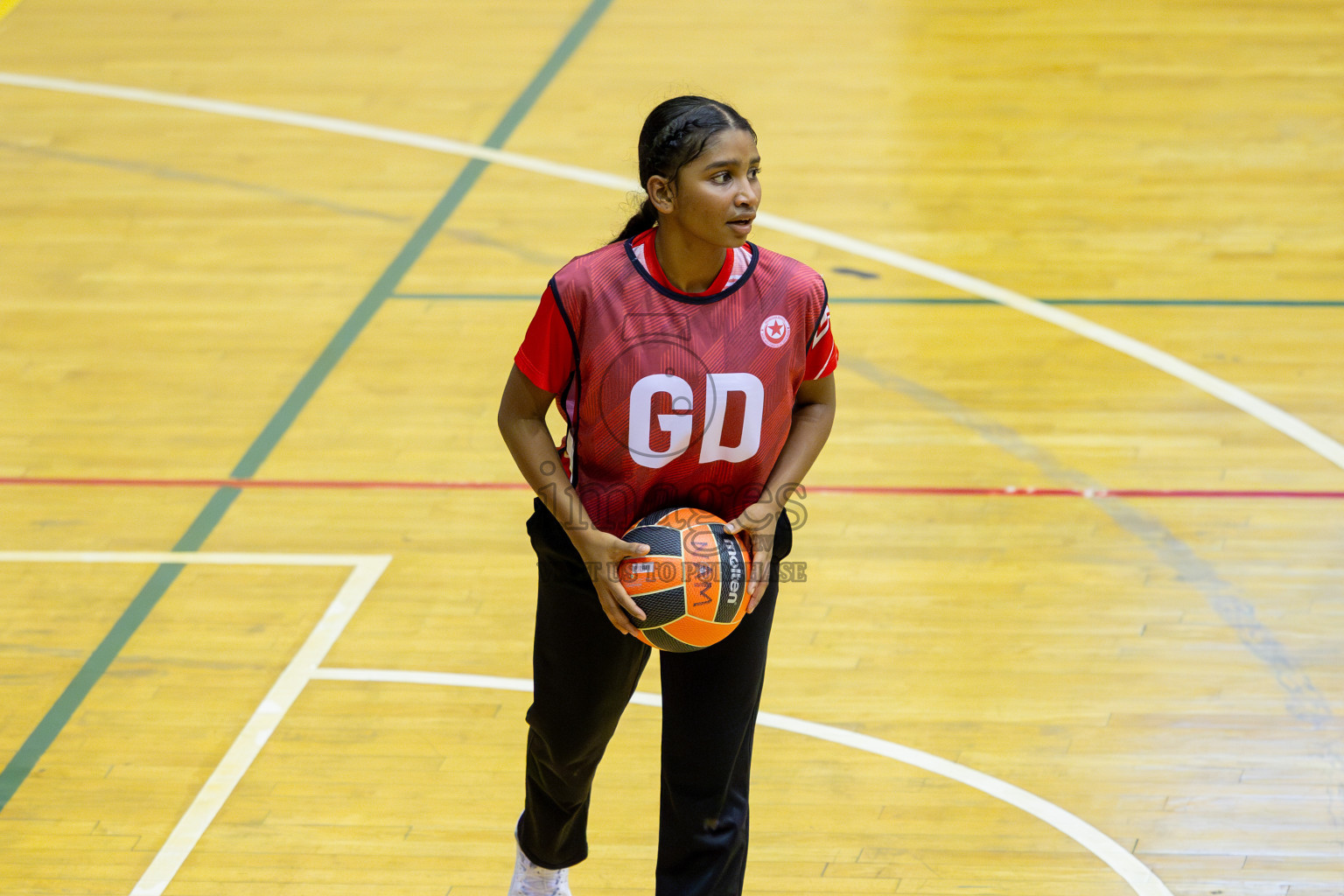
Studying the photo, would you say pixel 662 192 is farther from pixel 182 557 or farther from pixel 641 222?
pixel 182 557

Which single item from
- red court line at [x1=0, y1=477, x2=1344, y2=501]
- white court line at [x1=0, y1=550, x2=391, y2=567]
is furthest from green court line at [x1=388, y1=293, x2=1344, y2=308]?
white court line at [x1=0, y1=550, x2=391, y2=567]

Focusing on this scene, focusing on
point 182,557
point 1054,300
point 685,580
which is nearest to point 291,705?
point 182,557

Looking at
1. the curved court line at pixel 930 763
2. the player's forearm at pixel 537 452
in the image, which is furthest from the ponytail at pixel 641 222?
the curved court line at pixel 930 763

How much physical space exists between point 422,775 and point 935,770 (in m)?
1.23

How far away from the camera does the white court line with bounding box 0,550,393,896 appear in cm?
337

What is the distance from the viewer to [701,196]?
236 centimetres

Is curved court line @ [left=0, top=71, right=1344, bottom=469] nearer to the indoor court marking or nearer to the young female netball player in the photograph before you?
the indoor court marking

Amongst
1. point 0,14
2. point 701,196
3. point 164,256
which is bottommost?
point 164,256

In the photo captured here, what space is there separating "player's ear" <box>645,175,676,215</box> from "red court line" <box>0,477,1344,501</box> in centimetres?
252

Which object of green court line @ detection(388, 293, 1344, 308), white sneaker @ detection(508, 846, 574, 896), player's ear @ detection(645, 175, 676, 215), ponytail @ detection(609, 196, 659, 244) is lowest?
white sneaker @ detection(508, 846, 574, 896)

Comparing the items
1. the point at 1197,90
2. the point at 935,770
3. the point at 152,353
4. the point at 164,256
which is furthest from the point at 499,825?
the point at 1197,90

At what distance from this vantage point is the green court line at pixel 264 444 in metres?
3.77

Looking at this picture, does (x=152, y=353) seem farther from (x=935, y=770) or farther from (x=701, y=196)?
(x=701, y=196)

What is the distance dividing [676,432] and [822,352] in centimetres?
31
